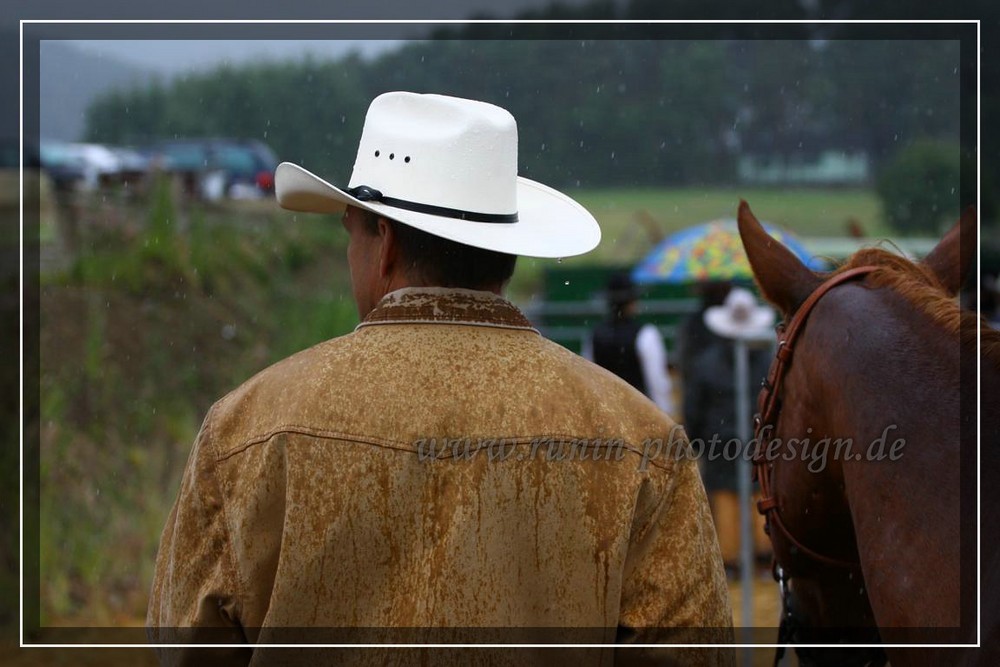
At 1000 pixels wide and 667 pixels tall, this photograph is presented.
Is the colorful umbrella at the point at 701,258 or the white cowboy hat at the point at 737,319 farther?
the colorful umbrella at the point at 701,258

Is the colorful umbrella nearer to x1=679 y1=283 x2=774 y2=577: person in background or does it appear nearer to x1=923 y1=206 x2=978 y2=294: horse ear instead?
x1=679 y1=283 x2=774 y2=577: person in background

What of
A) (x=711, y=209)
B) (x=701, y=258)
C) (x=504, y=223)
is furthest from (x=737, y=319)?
(x=504, y=223)

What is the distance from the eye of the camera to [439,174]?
191 centimetres

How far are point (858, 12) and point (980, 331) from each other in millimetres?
3107

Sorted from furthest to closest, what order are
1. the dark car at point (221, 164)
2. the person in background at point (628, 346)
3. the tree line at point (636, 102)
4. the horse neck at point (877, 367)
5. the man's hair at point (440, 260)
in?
the dark car at point (221, 164), the tree line at point (636, 102), the person in background at point (628, 346), the horse neck at point (877, 367), the man's hair at point (440, 260)

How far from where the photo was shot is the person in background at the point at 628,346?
755 centimetres

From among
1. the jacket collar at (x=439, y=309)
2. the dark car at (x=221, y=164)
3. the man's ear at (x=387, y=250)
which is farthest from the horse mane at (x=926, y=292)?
the dark car at (x=221, y=164)

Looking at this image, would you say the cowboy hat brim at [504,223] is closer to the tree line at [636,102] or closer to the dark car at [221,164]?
the tree line at [636,102]

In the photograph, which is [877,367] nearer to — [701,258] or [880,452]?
[880,452]

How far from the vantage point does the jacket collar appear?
6.05ft

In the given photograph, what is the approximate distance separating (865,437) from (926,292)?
0.34m

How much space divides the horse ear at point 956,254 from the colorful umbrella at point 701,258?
5.94m

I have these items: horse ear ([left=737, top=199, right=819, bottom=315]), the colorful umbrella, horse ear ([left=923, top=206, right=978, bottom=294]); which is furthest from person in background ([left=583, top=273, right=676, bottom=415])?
horse ear ([left=923, top=206, right=978, bottom=294])

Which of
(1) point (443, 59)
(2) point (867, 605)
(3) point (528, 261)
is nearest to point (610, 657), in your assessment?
(2) point (867, 605)
